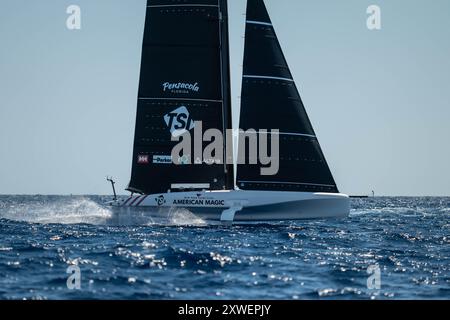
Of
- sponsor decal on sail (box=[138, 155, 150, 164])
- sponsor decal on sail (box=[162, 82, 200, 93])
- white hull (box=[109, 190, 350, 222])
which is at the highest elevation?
sponsor decal on sail (box=[162, 82, 200, 93])

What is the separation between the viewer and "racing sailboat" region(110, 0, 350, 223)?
3394 centimetres

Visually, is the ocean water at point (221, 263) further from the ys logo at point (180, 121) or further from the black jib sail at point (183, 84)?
the ys logo at point (180, 121)

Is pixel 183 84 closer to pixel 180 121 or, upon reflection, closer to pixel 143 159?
pixel 180 121

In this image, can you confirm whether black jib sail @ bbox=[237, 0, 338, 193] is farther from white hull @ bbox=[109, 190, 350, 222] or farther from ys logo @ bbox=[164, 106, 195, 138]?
ys logo @ bbox=[164, 106, 195, 138]

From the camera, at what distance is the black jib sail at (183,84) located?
115 ft

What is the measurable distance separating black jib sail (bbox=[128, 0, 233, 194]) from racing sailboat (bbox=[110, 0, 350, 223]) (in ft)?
0.15

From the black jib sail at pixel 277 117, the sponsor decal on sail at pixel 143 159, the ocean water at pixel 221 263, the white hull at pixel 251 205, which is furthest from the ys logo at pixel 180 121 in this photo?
the ocean water at pixel 221 263

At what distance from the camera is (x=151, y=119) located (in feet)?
116

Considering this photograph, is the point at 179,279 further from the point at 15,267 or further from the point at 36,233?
the point at 36,233

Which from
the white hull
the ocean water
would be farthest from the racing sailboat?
the ocean water

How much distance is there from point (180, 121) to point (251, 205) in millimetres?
5040
